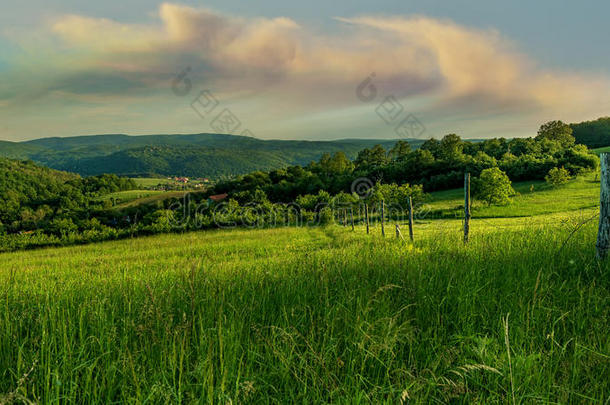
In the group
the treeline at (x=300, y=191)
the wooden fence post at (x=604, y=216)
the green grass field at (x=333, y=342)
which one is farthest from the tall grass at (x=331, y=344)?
the treeline at (x=300, y=191)

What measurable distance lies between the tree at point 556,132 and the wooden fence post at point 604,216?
99411mm

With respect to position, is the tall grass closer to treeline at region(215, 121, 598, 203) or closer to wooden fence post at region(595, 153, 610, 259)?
wooden fence post at region(595, 153, 610, 259)

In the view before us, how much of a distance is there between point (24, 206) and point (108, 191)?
34.8 meters

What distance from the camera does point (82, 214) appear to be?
77250mm

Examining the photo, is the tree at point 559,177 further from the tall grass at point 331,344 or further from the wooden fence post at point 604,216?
the tall grass at point 331,344

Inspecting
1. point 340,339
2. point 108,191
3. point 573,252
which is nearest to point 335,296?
point 340,339

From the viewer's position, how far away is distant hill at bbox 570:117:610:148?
98637 mm

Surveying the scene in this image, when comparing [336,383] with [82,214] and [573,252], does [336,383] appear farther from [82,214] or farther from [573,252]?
[82,214]

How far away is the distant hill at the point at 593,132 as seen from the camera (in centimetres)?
9864

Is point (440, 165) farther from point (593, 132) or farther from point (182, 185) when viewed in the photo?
point (182, 185)

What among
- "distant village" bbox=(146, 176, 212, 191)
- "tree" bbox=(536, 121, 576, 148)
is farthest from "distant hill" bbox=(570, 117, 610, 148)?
"distant village" bbox=(146, 176, 212, 191)

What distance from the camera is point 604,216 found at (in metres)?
4.43

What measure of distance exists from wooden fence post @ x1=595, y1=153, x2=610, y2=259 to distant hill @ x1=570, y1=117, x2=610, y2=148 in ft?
396

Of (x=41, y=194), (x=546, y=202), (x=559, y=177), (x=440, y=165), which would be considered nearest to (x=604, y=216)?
(x=546, y=202)
